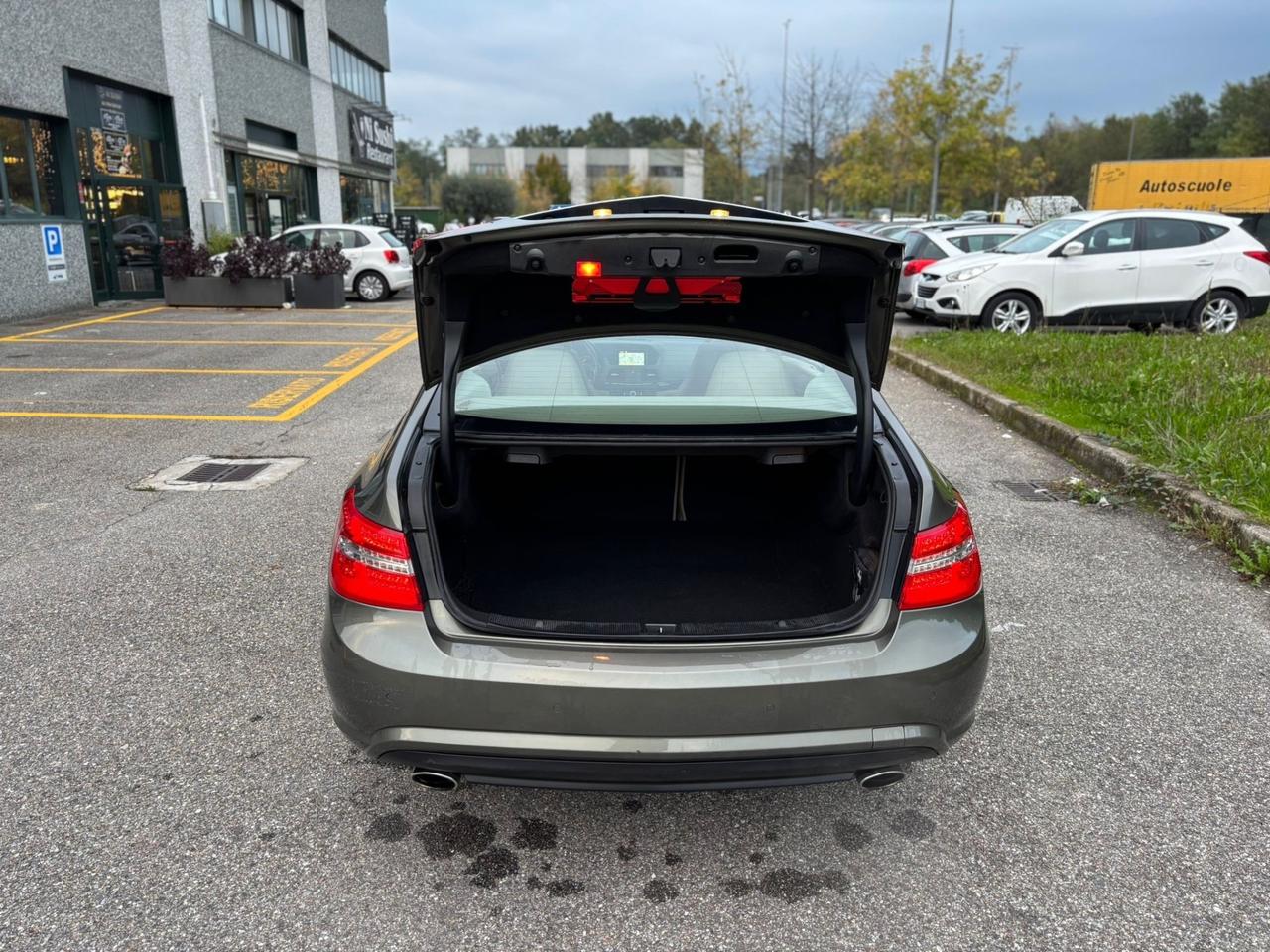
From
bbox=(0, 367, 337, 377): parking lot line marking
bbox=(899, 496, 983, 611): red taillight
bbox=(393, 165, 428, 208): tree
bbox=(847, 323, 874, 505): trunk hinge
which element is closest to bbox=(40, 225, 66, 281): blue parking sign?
bbox=(0, 367, 337, 377): parking lot line marking

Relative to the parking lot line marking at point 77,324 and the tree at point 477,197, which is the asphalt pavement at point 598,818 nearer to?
the parking lot line marking at point 77,324

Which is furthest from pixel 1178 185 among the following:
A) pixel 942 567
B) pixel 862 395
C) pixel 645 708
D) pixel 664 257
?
pixel 645 708

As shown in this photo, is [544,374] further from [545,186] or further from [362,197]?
[545,186]

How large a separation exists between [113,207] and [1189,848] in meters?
19.2

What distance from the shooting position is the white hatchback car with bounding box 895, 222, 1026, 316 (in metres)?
14.7

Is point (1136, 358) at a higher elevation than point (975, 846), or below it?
higher

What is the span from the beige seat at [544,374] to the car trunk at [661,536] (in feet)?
0.79

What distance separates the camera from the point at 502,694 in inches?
86.4

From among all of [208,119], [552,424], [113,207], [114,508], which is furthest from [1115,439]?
[208,119]

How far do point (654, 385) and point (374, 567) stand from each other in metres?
1.20

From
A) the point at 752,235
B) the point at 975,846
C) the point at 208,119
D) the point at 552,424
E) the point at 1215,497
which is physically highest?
the point at 208,119

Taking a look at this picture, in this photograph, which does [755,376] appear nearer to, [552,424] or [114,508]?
[552,424]

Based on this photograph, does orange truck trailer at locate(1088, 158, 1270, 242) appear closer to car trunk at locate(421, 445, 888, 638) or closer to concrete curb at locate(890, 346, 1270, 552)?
concrete curb at locate(890, 346, 1270, 552)

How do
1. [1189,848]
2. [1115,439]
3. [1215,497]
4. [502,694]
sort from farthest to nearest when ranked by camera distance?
[1115,439]
[1215,497]
[1189,848]
[502,694]
